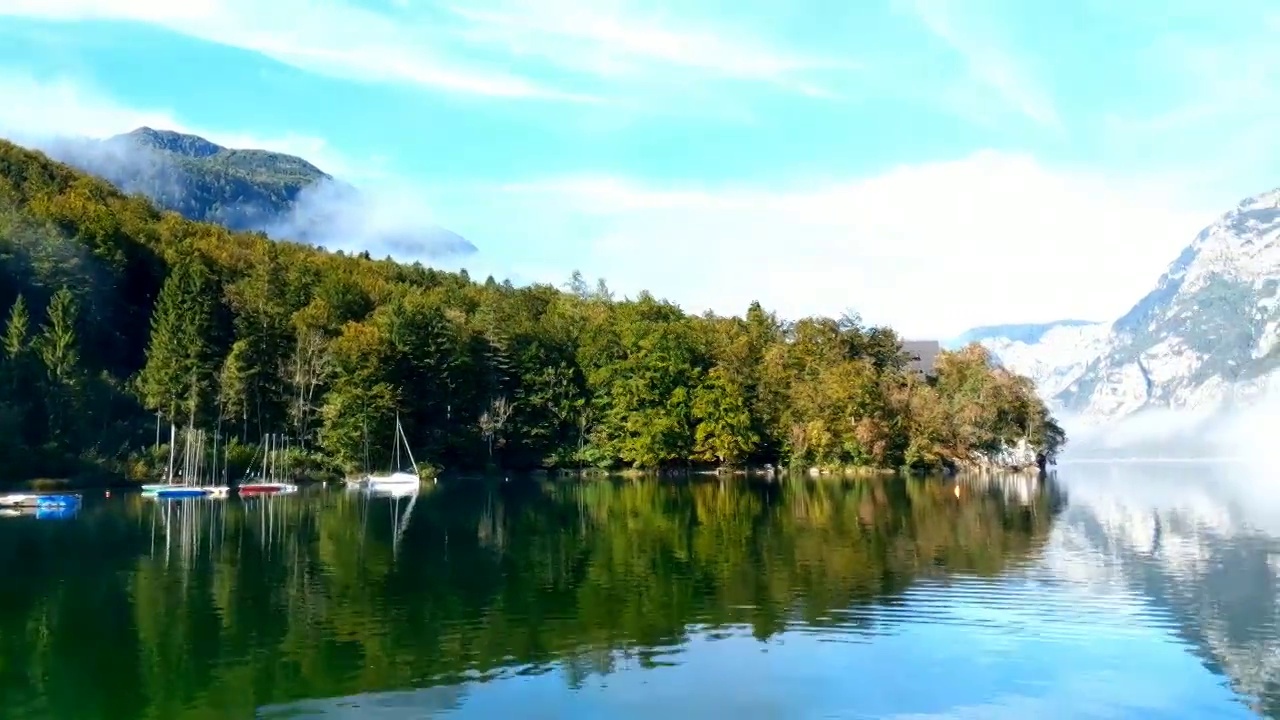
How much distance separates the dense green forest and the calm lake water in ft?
130

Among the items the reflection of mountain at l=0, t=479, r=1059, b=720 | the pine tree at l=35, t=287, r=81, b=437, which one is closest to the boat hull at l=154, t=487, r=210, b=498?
the pine tree at l=35, t=287, r=81, b=437

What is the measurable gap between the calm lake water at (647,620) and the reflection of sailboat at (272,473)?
1136 inches

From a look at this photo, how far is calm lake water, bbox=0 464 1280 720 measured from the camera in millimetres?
18438

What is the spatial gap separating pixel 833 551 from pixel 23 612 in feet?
80.5

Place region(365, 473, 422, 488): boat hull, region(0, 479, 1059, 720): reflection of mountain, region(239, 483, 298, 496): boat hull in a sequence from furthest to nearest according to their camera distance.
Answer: region(365, 473, 422, 488): boat hull → region(239, 483, 298, 496): boat hull → region(0, 479, 1059, 720): reflection of mountain

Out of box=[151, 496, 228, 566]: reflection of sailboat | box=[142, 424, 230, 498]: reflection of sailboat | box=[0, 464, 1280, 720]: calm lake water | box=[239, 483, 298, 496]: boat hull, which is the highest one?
box=[142, 424, 230, 498]: reflection of sailboat

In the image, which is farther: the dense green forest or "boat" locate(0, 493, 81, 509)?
the dense green forest

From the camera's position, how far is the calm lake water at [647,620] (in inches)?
726

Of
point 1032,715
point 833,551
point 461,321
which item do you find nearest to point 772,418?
point 461,321

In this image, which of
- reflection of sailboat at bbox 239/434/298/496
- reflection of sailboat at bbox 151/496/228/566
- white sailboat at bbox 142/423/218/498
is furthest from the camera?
reflection of sailboat at bbox 239/434/298/496

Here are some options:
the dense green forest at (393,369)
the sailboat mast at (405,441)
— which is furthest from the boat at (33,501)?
the sailboat mast at (405,441)

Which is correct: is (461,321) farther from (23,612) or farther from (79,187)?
(23,612)

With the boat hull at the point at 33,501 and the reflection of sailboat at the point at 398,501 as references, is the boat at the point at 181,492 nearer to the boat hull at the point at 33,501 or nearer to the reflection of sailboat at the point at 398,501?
the boat hull at the point at 33,501

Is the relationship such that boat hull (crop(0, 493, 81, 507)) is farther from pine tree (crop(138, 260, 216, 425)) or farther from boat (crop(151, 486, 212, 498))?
pine tree (crop(138, 260, 216, 425))
